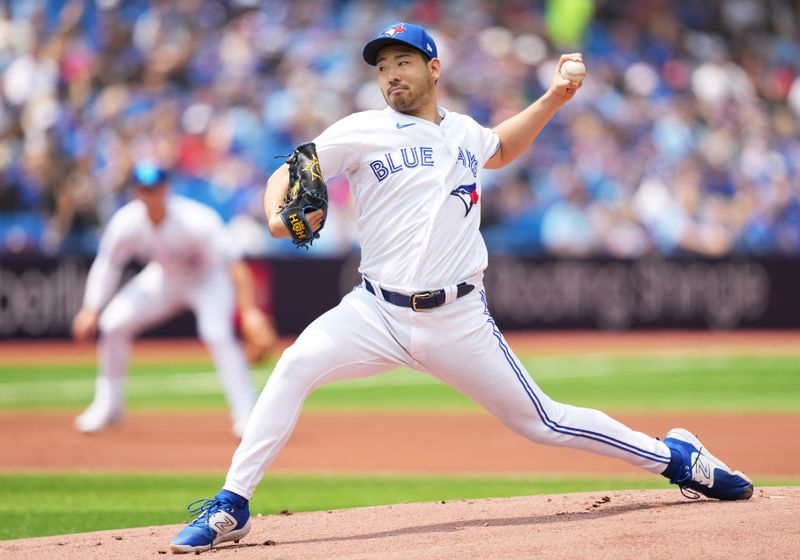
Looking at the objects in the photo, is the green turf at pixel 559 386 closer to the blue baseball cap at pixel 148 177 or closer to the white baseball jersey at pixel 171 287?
the white baseball jersey at pixel 171 287

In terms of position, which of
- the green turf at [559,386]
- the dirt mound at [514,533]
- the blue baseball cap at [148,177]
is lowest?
the green turf at [559,386]

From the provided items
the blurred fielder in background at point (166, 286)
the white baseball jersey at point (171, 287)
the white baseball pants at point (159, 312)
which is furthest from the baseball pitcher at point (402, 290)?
the white baseball pants at point (159, 312)

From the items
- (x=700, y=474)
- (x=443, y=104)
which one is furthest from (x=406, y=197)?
(x=443, y=104)

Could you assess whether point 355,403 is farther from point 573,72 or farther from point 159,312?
point 573,72

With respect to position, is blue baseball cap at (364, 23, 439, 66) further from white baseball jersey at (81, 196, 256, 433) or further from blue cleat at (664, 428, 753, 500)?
white baseball jersey at (81, 196, 256, 433)

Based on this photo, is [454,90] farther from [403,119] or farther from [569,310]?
[403,119]

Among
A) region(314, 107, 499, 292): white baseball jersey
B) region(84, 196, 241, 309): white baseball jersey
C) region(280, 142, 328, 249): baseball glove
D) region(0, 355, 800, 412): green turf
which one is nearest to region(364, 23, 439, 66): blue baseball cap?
region(314, 107, 499, 292): white baseball jersey
